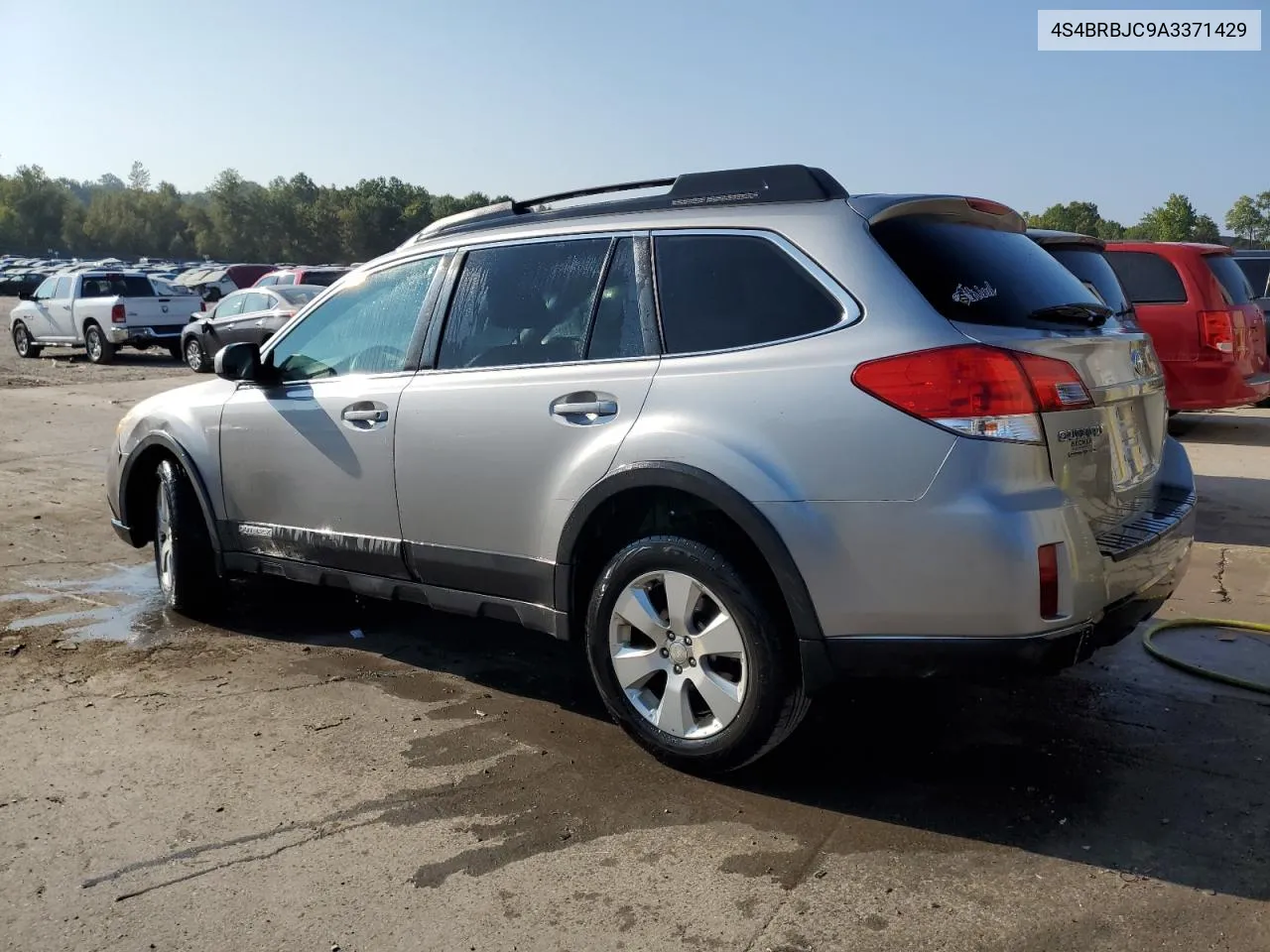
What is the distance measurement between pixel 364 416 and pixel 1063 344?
2.67 meters

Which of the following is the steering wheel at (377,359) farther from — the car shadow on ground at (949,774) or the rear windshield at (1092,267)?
the rear windshield at (1092,267)

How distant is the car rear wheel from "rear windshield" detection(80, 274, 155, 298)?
2.57 metres

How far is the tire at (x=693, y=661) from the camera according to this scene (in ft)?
12.0

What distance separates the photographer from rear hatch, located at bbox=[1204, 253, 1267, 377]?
1017 centimetres

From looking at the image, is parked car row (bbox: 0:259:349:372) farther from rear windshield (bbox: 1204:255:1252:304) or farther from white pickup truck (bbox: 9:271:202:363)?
rear windshield (bbox: 1204:255:1252:304)

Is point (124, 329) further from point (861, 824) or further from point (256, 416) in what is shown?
point (861, 824)

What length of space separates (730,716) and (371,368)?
2.20m

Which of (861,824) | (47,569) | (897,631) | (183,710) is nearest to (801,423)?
(897,631)

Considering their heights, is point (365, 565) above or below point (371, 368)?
below

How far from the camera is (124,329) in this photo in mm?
21766

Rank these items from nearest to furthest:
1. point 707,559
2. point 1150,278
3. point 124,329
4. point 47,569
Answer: point 707,559
point 47,569
point 1150,278
point 124,329

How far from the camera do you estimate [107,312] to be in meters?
21.9

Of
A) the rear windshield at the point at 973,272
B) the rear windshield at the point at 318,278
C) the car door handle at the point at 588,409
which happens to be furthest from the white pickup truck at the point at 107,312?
the rear windshield at the point at 973,272

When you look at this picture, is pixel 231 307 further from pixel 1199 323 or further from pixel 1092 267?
pixel 1092 267
